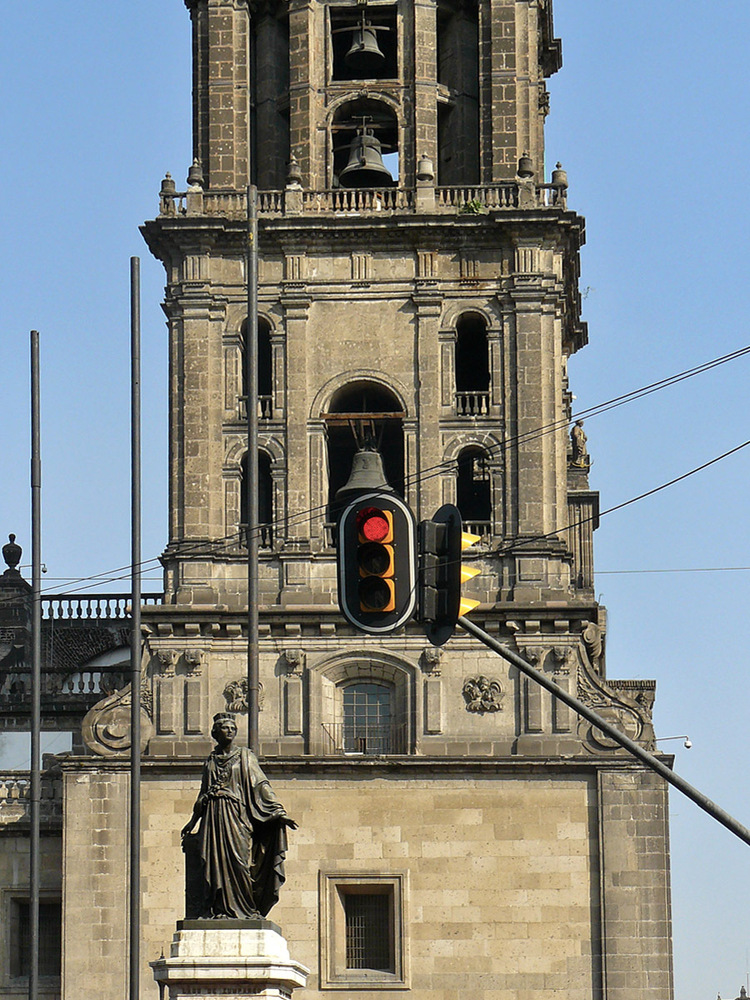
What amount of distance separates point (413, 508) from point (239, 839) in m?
28.8

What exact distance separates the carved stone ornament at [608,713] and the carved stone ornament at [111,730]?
31.8ft

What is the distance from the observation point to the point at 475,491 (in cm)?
6138

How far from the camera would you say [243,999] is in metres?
29.4

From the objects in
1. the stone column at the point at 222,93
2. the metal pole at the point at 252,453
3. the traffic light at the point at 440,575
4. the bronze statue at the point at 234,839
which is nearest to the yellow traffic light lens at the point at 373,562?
the traffic light at the point at 440,575

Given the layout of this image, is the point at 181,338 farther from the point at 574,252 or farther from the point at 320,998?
the point at 320,998

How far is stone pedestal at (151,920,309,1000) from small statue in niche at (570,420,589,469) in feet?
134

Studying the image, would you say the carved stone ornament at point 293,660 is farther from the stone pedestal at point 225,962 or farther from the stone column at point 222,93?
the stone pedestal at point 225,962

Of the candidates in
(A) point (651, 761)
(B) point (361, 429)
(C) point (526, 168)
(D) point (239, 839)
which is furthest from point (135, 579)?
(A) point (651, 761)

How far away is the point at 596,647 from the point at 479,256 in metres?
9.88

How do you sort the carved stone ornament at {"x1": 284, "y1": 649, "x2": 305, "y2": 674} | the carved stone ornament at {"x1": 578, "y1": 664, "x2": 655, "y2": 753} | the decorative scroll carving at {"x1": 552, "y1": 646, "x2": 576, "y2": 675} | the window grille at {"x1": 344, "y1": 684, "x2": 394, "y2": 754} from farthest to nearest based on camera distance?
the window grille at {"x1": 344, "y1": 684, "x2": 394, "y2": 754} < the carved stone ornament at {"x1": 284, "y1": 649, "x2": 305, "y2": 674} < the decorative scroll carving at {"x1": 552, "y1": 646, "x2": 576, "y2": 675} < the carved stone ornament at {"x1": 578, "y1": 664, "x2": 655, "y2": 753}

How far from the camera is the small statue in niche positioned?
229ft

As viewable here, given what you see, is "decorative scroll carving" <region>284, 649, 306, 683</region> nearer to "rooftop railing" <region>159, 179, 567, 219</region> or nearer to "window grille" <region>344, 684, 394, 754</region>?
"window grille" <region>344, 684, 394, 754</region>

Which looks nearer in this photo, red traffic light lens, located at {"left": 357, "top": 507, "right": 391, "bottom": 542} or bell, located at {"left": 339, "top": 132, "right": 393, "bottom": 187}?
red traffic light lens, located at {"left": 357, "top": 507, "right": 391, "bottom": 542}

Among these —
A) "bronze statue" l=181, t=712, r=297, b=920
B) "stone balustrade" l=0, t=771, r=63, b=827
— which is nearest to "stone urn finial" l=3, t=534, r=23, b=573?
"stone balustrade" l=0, t=771, r=63, b=827
